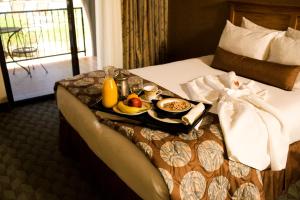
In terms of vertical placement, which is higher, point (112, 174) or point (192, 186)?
point (192, 186)

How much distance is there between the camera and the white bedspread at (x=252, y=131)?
61.1 inches

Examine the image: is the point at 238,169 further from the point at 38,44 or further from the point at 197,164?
the point at 38,44

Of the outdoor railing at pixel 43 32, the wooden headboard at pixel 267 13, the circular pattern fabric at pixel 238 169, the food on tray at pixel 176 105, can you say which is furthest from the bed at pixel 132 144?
the outdoor railing at pixel 43 32

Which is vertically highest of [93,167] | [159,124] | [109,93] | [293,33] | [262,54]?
[293,33]

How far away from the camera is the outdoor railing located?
4848 millimetres

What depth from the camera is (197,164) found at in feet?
4.52

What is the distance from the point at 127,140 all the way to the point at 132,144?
53 mm

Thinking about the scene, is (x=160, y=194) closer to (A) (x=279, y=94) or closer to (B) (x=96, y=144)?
(B) (x=96, y=144)

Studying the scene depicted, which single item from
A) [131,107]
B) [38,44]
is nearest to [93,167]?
[131,107]

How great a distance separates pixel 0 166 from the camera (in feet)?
7.67

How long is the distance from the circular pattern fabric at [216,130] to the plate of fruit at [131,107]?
0.41 meters

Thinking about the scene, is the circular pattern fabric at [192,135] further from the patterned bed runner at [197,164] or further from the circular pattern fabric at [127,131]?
the circular pattern fabric at [127,131]

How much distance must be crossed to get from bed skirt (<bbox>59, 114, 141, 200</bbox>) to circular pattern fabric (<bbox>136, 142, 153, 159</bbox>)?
0.28 m

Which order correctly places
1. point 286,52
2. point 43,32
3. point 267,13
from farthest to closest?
1. point 43,32
2. point 267,13
3. point 286,52
